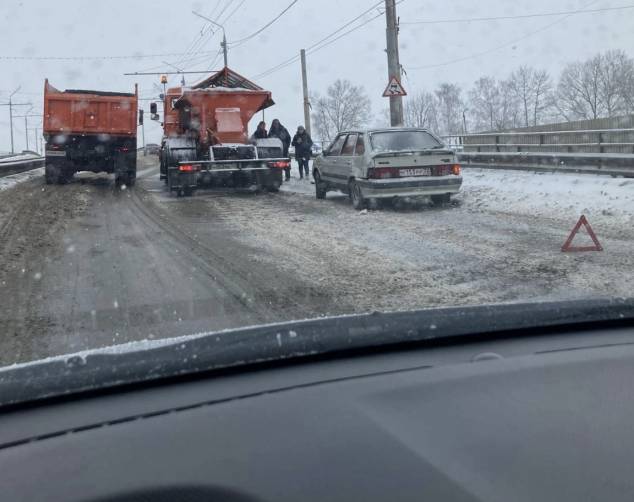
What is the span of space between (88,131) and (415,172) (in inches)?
472

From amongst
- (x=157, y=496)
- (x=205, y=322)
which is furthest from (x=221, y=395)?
(x=205, y=322)

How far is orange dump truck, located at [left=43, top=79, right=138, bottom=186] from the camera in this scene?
2041 centimetres

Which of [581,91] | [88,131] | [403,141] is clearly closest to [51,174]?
[88,131]

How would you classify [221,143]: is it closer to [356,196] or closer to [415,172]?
[356,196]

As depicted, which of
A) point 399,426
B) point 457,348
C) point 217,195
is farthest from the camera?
point 217,195

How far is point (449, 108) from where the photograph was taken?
8688cm

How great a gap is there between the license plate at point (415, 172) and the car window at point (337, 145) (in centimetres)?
225

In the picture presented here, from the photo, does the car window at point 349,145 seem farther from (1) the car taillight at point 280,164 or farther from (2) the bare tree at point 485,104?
(2) the bare tree at point 485,104

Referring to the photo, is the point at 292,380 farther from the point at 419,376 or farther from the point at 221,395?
the point at 419,376

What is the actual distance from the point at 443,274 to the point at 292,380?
206 inches

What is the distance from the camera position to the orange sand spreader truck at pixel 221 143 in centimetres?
1712

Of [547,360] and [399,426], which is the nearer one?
[399,426]

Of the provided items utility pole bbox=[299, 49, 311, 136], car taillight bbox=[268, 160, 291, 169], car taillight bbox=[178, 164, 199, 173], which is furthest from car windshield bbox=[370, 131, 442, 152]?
utility pole bbox=[299, 49, 311, 136]

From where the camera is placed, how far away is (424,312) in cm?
255
